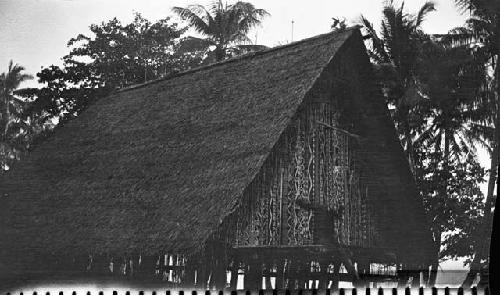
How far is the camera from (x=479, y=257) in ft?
53.7

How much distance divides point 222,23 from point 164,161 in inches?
402

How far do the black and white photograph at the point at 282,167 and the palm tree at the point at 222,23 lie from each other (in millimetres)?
5148

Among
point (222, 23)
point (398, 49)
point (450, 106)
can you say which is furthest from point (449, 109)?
point (222, 23)

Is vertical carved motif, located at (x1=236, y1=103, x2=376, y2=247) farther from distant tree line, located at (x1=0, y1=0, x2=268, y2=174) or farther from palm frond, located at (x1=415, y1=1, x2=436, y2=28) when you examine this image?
distant tree line, located at (x1=0, y1=0, x2=268, y2=174)

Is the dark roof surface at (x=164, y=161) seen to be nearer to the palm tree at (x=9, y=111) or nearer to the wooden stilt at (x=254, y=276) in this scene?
the wooden stilt at (x=254, y=276)

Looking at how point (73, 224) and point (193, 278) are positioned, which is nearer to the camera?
point (193, 278)

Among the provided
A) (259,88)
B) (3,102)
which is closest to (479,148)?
(259,88)

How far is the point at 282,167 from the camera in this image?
44.8 ft

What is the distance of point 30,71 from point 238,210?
13954 mm

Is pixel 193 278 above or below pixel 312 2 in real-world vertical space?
Result: below

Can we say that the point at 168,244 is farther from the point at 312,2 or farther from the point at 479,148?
the point at 479,148

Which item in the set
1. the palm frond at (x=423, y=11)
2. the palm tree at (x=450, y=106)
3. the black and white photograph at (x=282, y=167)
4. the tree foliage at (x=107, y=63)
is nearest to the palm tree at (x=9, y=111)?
the tree foliage at (x=107, y=63)

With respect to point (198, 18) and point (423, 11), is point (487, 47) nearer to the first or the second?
point (423, 11)

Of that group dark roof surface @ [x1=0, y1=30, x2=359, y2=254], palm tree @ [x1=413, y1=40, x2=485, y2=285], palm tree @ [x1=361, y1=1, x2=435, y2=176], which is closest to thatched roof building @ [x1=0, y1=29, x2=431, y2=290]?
dark roof surface @ [x1=0, y1=30, x2=359, y2=254]
